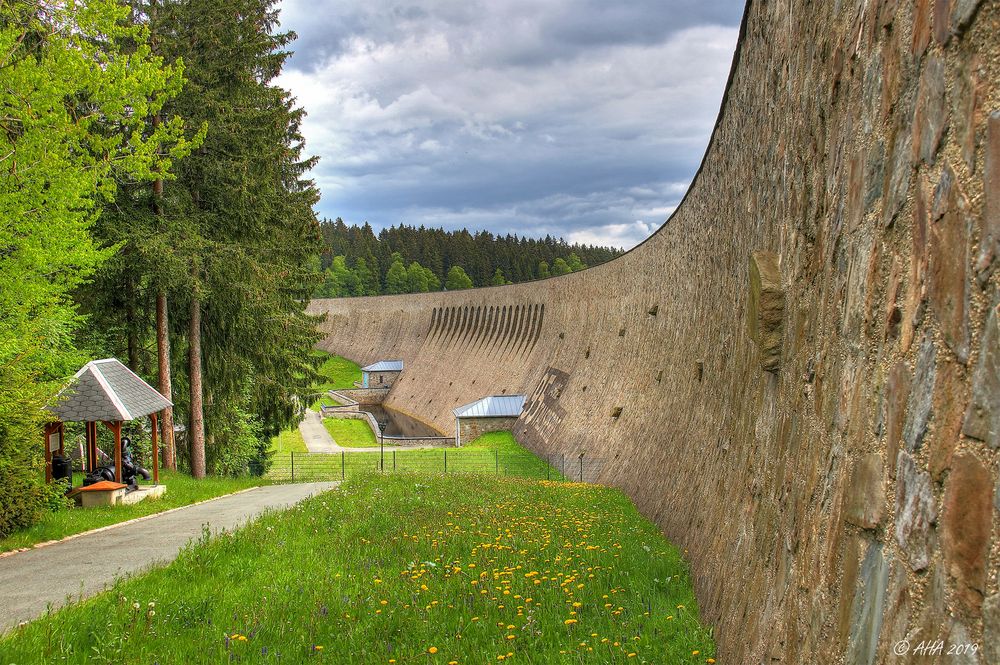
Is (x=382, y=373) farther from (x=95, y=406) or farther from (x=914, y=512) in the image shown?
(x=914, y=512)

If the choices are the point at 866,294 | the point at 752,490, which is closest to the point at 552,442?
the point at 752,490

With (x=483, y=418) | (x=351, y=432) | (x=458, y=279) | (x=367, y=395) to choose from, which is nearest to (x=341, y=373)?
(x=367, y=395)

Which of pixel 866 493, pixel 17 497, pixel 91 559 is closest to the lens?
pixel 866 493

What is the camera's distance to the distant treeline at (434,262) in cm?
14182

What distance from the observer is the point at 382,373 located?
76625 mm

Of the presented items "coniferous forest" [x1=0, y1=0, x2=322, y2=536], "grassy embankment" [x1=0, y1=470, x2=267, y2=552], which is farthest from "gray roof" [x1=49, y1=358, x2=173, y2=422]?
"grassy embankment" [x1=0, y1=470, x2=267, y2=552]

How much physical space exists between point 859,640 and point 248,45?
23.0m

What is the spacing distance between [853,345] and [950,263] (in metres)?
1.10

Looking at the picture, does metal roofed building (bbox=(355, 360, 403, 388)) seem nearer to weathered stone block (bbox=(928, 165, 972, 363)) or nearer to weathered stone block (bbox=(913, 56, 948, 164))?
weathered stone block (bbox=(913, 56, 948, 164))

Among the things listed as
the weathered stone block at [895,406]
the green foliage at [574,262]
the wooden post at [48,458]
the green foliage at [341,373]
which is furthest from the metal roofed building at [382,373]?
the green foliage at [574,262]

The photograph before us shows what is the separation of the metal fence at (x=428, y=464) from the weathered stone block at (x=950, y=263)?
72.3 feet

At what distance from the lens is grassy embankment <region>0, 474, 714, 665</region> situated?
546cm

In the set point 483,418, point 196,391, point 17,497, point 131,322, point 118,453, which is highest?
point 131,322

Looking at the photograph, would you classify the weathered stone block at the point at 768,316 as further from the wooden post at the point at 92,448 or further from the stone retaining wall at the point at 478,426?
the stone retaining wall at the point at 478,426
